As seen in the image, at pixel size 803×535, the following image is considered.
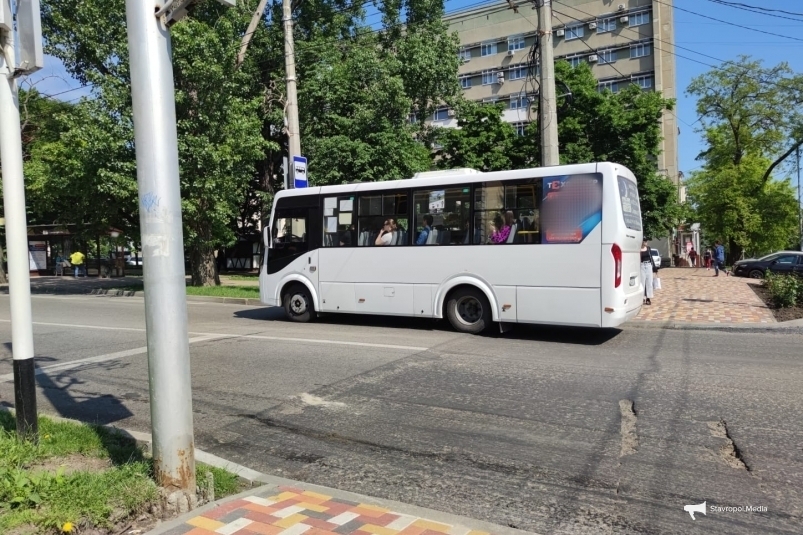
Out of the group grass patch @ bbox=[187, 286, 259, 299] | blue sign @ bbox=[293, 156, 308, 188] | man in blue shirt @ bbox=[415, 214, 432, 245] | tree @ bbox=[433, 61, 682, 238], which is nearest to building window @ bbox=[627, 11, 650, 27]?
tree @ bbox=[433, 61, 682, 238]

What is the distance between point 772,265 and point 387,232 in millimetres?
23419

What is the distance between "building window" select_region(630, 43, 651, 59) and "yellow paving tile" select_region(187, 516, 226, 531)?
50.5 metres

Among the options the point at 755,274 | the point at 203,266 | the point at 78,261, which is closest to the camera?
the point at 203,266

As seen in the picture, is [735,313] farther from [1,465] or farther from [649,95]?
[649,95]

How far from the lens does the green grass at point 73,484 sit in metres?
3.37

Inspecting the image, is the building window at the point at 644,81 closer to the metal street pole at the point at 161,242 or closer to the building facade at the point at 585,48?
the building facade at the point at 585,48

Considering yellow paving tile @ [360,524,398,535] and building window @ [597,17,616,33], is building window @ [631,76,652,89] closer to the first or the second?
building window @ [597,17,616,33]

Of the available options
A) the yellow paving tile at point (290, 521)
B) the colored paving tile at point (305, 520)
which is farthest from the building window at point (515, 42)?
the yellow paving tile at point (290, 521)

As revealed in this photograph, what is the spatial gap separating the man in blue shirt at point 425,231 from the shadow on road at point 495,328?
1668 millimetres

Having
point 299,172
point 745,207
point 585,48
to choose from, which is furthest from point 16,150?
point 585,48

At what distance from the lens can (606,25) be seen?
48.4 m

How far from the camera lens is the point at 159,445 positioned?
12.0 ft

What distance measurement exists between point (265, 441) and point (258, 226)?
3122 centimetres

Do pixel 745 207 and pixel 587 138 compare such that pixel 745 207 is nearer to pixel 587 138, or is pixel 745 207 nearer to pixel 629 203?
pixel 587 138
